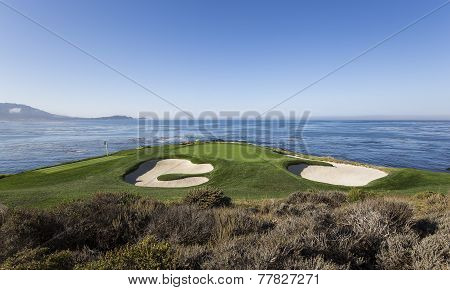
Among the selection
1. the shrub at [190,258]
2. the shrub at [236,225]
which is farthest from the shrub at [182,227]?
the shrub at [190,258]

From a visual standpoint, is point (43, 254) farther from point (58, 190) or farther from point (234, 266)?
point (58, 190)

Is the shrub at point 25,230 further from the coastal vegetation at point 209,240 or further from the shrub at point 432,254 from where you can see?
the shrub at point 432,254

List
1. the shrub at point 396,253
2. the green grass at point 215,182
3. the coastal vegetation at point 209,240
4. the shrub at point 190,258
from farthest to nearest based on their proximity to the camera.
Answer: the green grass at point 215,182, the shrub at point 396,253, the coastal vegetation at point 209,240, the shrub at point 190,258

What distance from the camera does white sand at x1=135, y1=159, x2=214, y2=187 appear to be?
2422 centimetres

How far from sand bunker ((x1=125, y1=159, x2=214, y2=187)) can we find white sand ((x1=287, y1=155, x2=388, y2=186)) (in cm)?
867

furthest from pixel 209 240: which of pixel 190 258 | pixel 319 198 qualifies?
pixel 319 198

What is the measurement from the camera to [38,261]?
518 centimetres

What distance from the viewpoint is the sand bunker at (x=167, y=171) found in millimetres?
24281

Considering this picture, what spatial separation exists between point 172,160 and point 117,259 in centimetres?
2594

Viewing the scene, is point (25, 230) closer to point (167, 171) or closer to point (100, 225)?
point (100, 225)

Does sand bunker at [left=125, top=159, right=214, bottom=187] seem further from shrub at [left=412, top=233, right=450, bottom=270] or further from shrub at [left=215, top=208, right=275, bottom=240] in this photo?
shrub at [left=412, top=233, right=450, bottom=270]

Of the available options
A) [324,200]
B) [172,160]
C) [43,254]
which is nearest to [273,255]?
[43,254]

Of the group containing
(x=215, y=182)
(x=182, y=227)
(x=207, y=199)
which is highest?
(x=182, y=227)

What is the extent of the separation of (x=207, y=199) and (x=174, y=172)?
1430 cm
